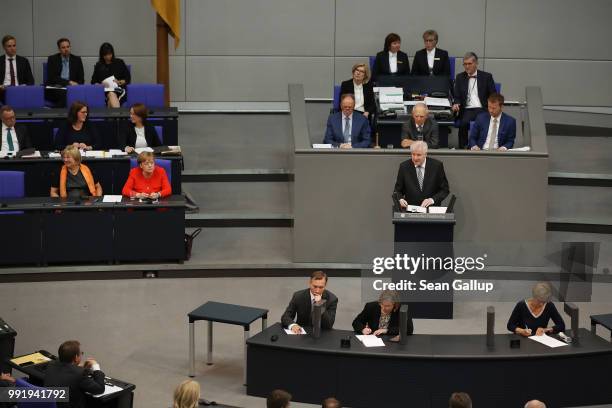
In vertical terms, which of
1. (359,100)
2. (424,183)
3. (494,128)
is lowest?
(424,183)

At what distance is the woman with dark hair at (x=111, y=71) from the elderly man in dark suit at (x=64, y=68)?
0.35 m

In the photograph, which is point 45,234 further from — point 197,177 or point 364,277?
point 364,277

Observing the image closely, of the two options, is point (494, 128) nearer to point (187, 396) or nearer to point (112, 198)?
point (112, 198)

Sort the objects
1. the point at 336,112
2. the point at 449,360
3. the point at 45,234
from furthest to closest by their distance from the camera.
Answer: the point at 336,112
the point at 45,234
the point at 449,360

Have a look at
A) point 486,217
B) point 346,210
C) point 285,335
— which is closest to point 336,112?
point 346,210

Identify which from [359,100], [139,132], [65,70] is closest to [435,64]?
[359,100]

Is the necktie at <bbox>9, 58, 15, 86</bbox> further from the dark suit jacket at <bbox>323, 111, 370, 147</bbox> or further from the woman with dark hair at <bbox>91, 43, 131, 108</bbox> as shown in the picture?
the dark suit jacket at <bbox>323, 111, 370, 147</bbox>

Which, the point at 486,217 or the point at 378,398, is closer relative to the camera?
the point at 378,398

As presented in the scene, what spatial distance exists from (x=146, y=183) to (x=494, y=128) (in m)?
3.89

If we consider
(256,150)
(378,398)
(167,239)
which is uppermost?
(256,150)

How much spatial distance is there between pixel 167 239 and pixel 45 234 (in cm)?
128

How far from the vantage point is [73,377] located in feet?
23.7

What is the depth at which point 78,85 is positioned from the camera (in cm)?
1412

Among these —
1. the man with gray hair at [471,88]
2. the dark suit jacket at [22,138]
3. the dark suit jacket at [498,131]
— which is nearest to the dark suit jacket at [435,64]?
the man with gray hair at [471,88]
